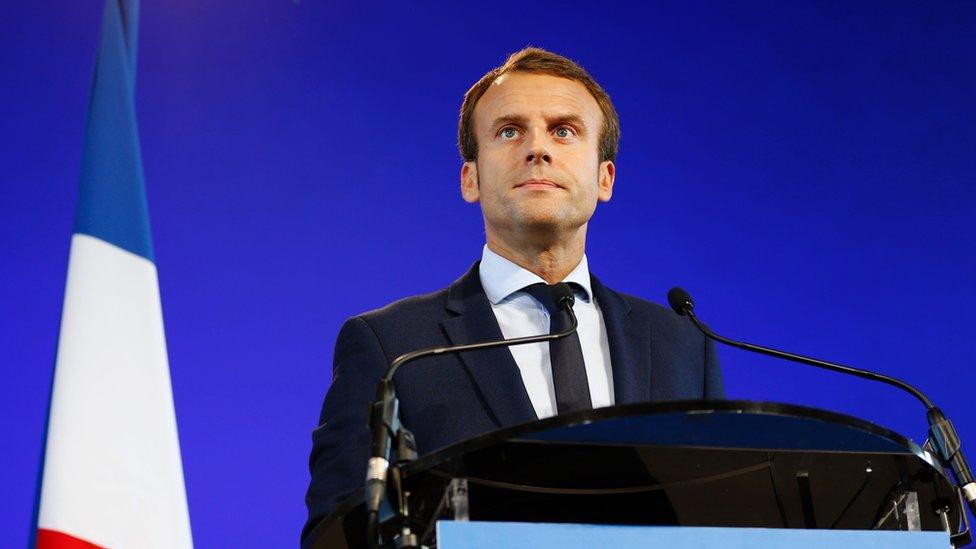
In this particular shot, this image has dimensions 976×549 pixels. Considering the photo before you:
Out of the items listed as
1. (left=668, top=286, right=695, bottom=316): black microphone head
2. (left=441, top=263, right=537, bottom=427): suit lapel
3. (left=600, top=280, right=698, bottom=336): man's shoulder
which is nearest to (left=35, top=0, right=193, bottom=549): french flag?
(left=441, top=263, right=537, bottom=427): suit lapel

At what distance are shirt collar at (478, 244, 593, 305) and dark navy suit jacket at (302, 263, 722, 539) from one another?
21 mm

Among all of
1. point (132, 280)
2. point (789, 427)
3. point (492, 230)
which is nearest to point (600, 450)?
point (789, 427)

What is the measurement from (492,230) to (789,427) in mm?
1130

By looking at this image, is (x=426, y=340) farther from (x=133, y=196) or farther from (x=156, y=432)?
(x=133, y=196)

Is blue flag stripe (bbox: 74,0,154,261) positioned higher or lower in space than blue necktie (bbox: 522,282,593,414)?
higher

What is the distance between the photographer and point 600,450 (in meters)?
1.03

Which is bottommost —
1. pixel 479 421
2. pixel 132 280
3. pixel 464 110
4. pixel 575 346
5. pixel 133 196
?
pixel 479 421

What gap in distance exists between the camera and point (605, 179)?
2.28 metres

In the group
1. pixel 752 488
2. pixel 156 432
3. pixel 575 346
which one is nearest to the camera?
pixel 752 488

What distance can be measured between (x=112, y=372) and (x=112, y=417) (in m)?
0.09

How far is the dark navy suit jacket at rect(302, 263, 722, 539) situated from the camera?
1651 mm

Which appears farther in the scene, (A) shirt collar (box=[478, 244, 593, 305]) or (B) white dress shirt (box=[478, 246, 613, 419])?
(A) shirt collar (box=[478, 244, 593, 305])

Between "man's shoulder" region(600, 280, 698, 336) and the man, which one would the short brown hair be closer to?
the man

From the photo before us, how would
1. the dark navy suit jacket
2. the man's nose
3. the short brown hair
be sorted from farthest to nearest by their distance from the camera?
the short brown hair
the man's nose
the dark navy suit jacket
